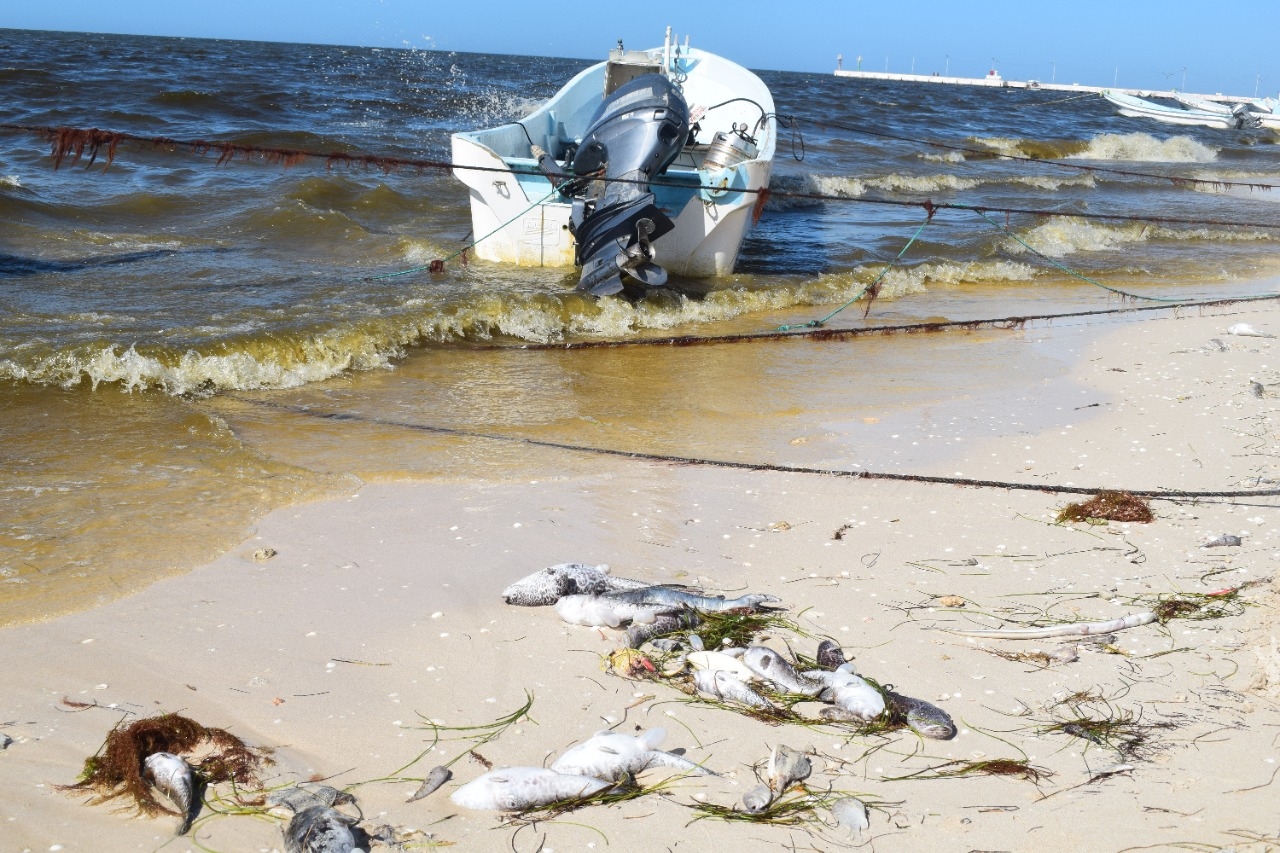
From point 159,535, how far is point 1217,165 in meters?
30.2

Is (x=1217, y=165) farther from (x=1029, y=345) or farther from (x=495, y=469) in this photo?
(x=495, y=469)

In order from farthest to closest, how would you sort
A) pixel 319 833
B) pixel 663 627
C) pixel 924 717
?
pixel 663 627, pixel 924 717, pixel 319 833

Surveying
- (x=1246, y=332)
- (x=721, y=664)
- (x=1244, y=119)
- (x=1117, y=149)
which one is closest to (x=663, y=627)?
(x=721, y=664)

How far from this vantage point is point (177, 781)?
3.10 metres

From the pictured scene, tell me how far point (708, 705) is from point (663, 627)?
0.48 metres

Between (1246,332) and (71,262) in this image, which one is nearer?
(1246,332)

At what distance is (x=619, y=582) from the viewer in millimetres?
4355

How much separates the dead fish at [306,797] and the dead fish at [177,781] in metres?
0.21

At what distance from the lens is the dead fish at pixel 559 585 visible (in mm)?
4262

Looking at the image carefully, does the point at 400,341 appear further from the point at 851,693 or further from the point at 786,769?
the point at 786,769

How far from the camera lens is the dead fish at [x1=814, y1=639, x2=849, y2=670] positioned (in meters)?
3.84

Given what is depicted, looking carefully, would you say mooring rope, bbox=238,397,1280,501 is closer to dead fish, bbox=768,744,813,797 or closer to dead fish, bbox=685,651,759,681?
dead fish, bbox=685,651,759,681

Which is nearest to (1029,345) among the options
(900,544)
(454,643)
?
(900,544)

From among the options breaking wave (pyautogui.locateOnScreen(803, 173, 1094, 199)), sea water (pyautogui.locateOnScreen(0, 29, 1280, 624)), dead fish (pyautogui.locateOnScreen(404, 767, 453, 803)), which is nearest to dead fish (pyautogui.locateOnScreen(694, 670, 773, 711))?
dead fish (pyautogui.locateOnScreen(404, 767, 453, 803))
